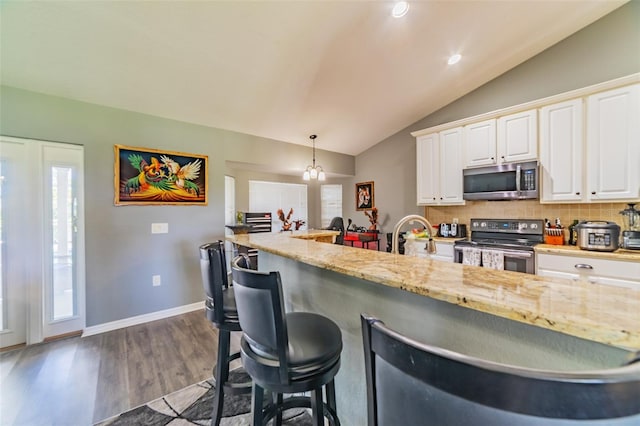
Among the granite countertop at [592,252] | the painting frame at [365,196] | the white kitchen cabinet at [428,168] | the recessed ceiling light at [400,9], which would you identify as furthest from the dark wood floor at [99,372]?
the painting frame at [365,196]

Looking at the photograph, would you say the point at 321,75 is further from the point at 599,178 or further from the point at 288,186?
the point at 288,186

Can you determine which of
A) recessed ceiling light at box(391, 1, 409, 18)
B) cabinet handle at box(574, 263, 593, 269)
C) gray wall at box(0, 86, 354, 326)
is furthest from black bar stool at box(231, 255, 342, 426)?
cabinet handle at box(574, 263, 593, 269)

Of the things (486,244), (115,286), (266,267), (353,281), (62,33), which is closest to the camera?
(353,281)

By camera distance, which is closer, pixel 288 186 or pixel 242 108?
pixel 242 108

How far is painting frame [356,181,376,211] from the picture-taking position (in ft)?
17.2

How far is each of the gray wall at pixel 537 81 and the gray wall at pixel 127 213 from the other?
2961 mm

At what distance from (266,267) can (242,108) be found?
7.11 ft

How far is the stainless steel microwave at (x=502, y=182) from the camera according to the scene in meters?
2.97

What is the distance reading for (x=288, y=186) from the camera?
20.6 ft

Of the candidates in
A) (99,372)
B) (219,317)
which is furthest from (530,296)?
(99,372)

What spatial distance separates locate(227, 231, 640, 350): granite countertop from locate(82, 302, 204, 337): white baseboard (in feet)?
9.98

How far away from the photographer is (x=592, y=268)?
7.80 ft

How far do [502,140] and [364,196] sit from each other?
2649 millimetres

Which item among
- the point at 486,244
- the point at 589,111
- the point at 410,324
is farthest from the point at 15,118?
the point at 589,111
